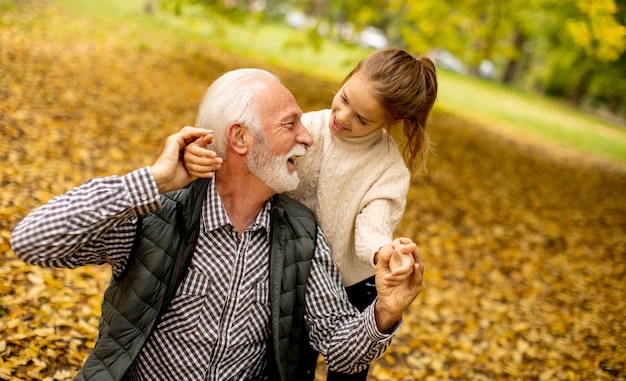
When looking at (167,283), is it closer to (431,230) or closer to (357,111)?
(357,111)

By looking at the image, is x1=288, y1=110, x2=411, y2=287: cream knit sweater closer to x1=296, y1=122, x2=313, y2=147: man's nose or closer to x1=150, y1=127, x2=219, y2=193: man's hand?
x1=296, y1=122, x2=313, y2=147: man's nose

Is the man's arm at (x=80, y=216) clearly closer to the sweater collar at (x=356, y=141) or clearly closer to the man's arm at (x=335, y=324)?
the man's arm at (x=335, y=324)

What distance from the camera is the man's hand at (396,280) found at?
1.95 m

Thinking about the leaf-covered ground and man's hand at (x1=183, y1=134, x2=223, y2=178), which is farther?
the leaf-covered ground

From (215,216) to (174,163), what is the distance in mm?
357

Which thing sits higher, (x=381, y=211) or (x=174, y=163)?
(x=174, y=163)

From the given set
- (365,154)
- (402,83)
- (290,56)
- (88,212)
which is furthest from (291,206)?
(290,56)

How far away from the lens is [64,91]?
8.10 m

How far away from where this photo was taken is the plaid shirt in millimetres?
2094

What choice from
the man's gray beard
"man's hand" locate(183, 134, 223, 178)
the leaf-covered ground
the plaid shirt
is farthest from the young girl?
the leaf-covered ground

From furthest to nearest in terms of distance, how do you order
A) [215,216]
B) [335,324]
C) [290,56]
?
[290,56] → [335,324] → [215,216]

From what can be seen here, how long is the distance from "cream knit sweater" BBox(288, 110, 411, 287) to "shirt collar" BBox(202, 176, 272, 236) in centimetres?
43

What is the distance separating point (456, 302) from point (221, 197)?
3.87 meters

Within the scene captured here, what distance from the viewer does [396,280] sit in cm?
196
